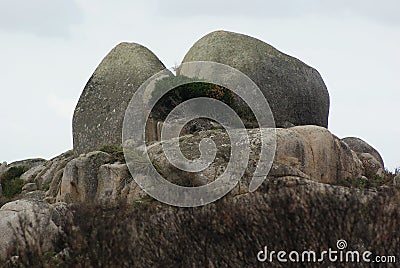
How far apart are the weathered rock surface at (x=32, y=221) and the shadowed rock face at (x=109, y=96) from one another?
978 cm

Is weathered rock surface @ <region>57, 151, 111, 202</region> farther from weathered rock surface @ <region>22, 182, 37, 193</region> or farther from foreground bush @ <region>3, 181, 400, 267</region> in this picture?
foreground bush @ <region>3, 181, 400, 267</region>

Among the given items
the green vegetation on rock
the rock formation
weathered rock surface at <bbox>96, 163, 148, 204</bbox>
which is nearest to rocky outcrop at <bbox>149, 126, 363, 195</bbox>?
the rock formation

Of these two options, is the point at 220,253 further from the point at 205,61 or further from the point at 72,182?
the point at 205,61

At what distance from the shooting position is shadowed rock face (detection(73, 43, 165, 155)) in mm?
28375

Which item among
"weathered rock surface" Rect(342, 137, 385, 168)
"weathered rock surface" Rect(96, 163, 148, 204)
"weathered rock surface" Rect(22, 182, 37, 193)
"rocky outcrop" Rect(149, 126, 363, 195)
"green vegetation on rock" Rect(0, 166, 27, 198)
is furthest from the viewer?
"weathered rock surface" Rect(342, 137, 385, 168)

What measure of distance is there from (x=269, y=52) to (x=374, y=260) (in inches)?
632

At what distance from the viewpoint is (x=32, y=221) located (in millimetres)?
17078

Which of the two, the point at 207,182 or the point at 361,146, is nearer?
the point at 207,182

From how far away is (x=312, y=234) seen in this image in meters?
15.4

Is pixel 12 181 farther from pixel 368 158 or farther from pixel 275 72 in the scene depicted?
pixel 368 158

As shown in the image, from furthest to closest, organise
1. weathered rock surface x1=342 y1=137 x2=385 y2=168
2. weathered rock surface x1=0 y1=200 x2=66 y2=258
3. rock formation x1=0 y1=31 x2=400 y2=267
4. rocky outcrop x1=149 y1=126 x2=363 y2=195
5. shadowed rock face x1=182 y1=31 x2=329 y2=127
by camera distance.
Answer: weathered rock surface x1=342 y1=137 x2=385 y2=168, shadowed rock face x1=182 y1=31 x2=329 y2=127, rocky outcrop x1=149 y1=126 x2=363 y2=195, weathered rock surface x1=0 y1=200 x2=66 y2=258, rock formation x1=0 y1=31 x2=400 y2=267

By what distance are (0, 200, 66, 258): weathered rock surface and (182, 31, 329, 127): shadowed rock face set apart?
12.5 m

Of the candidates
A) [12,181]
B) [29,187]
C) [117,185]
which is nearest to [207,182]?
[117,185]

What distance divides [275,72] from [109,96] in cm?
541
